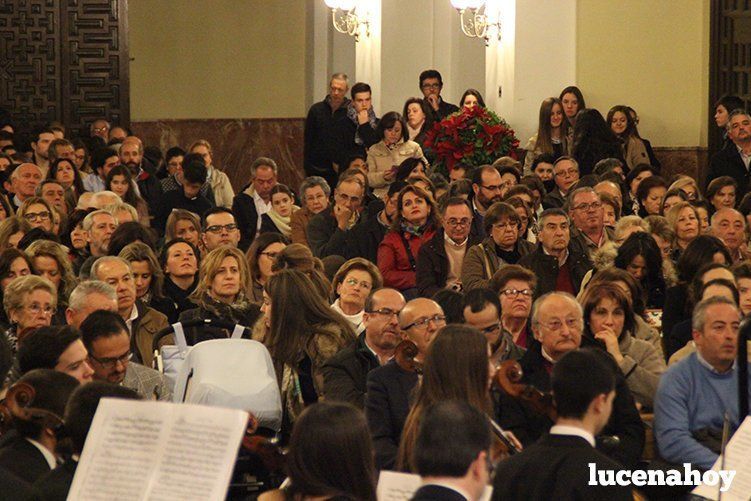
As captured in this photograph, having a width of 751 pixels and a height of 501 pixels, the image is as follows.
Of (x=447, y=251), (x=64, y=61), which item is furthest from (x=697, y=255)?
(x=64, y=61)

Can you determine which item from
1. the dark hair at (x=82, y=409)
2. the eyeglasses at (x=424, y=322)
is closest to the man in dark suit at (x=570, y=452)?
the dark hair at (x=82, y=409)

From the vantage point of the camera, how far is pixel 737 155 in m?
13.5

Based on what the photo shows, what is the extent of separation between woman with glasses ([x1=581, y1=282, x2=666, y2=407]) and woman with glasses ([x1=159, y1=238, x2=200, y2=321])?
9.48 feet

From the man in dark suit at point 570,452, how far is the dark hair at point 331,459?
671mm

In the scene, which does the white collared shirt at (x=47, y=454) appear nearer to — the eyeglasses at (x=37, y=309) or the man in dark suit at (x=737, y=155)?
the eyeglasses at (x=37, y=309)

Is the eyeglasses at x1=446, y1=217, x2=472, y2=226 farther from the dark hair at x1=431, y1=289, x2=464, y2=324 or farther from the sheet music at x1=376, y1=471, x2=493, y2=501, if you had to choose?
the sheet music at x1=376, y1=471, x2=493, y2=501

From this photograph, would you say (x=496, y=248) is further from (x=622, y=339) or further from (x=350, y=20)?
(x=350, y=20)

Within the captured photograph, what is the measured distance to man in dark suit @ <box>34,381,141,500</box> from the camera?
452 cm

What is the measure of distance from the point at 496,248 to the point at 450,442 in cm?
580

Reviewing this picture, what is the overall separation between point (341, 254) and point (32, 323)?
3619 mm

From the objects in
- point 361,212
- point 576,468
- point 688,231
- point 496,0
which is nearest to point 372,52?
point 496,0

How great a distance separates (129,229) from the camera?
9.86 metres

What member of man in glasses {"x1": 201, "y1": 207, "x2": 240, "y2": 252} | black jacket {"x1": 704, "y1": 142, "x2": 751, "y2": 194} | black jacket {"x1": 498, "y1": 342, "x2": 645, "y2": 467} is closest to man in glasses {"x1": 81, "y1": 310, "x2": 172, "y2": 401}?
black jacket {"x1": 498, "y1": 342, "x2": 645, "y2": 467}

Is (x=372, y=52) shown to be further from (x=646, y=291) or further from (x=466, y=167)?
(x=646, y=291)
